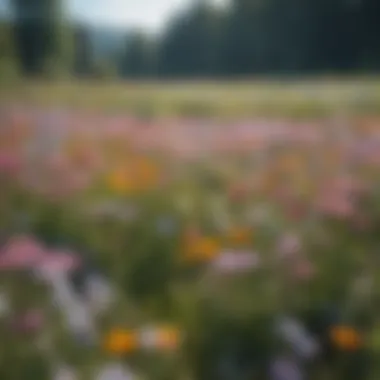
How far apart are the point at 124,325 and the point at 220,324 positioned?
12 cm

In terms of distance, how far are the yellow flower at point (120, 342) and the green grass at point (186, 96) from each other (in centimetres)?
29

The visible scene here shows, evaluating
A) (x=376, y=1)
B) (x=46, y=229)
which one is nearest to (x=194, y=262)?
(x=46, y=229)

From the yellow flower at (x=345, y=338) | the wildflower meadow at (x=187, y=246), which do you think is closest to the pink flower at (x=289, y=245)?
the wildflower meadow at (x=187, y=246)

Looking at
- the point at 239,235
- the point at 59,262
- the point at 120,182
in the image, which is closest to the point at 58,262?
the point at 59,262

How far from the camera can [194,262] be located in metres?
0.92

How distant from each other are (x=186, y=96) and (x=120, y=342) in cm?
33

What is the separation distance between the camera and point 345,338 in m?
0.90

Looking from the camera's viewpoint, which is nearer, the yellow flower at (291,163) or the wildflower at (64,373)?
the wildflower at (64,373)

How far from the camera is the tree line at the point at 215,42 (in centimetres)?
97

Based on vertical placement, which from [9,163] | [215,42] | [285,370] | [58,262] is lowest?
[285,370]

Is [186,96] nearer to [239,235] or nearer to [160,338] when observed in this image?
[239,235]

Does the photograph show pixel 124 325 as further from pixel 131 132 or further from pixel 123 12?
pixel 123 12

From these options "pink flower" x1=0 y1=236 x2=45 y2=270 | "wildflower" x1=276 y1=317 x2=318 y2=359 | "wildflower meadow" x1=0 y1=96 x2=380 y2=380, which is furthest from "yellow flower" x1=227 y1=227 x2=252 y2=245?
"pink flower" x1=0 y1=236 x2=45 y2=270

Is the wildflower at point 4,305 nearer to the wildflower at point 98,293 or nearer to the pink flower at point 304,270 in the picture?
the wildflower at point 98,293
